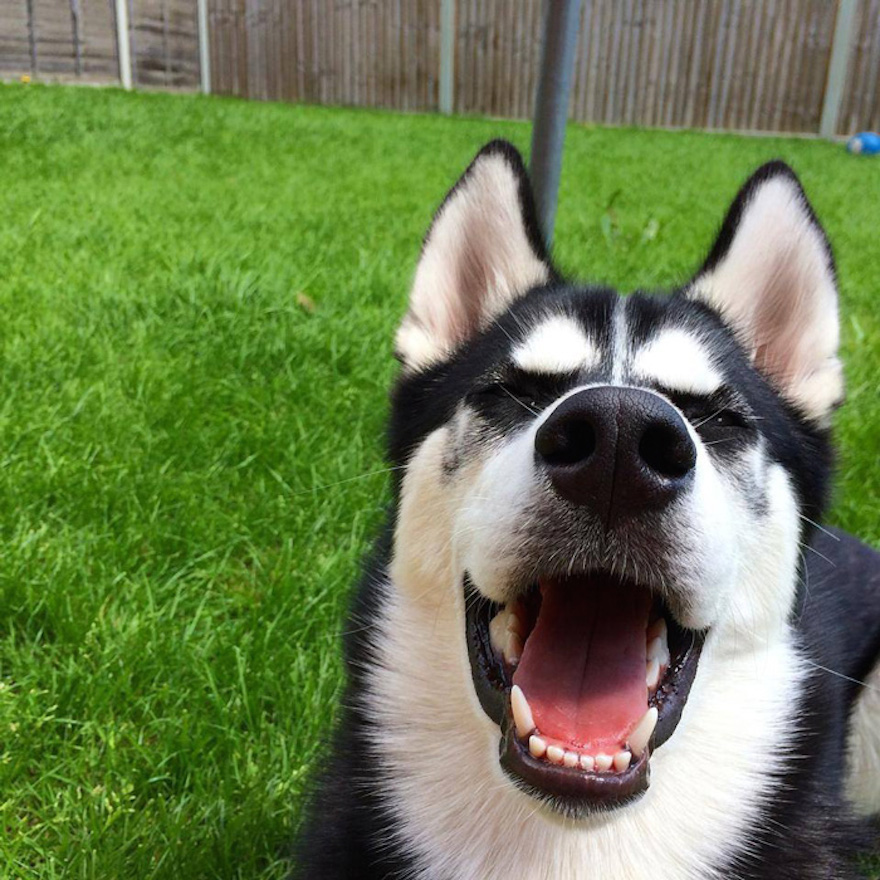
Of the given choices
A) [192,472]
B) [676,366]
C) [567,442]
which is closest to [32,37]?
[192,472]

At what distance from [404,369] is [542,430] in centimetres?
89

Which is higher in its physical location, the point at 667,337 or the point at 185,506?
the point at 667,337

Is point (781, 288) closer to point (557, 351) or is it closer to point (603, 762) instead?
point (557, 351)

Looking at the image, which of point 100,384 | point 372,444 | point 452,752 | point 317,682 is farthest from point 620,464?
point 100,384

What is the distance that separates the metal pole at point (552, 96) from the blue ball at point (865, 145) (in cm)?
1192

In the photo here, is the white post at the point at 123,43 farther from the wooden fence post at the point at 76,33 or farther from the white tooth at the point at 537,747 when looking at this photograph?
the white tooth at the point at 537,747

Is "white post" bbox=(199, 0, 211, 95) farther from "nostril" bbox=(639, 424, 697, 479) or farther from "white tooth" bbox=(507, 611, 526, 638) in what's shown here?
"nostril" bbox=(639, 424, 697, 479)

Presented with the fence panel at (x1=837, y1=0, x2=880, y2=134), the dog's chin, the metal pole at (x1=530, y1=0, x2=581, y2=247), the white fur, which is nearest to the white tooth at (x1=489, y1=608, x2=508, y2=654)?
the dog's chin

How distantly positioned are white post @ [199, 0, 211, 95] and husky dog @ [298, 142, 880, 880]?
13286 mm

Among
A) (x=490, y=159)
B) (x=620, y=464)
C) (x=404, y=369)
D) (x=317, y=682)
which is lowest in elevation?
(x=317, y=682)

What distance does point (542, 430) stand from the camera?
4.60 feet

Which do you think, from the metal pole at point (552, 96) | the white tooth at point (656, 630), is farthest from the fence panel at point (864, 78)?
the white tooth at point (656, 630)

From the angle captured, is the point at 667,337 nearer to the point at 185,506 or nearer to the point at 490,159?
the point at 490,159

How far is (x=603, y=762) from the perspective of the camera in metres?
1.43
